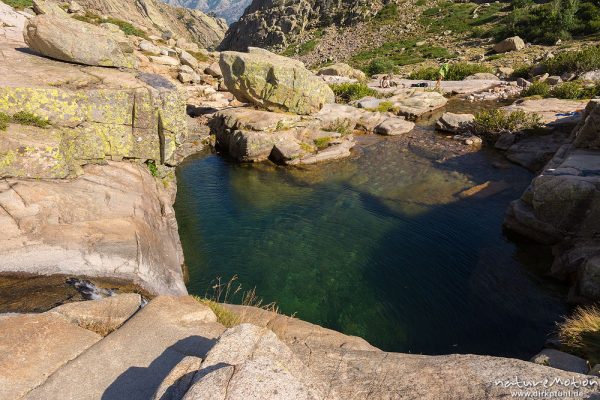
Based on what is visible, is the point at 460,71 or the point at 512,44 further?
the point at 512,44

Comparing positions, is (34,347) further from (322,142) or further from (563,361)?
(322,142)

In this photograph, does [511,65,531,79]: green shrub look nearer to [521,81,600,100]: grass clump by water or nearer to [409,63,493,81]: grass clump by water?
[409,63,493,81]: grass clump by water

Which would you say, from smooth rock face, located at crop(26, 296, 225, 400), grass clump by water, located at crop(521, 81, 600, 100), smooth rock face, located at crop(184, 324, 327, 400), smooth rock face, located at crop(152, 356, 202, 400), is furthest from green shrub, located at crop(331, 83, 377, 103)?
smooth rock face, located at crop(152, 356, 202, 400)

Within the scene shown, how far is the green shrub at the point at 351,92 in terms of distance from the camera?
42.0m

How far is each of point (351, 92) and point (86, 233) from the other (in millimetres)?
36898

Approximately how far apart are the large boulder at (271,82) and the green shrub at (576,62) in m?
33.6

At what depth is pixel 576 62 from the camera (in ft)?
140

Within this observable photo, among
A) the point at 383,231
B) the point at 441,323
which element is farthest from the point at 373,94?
the point at 441,323

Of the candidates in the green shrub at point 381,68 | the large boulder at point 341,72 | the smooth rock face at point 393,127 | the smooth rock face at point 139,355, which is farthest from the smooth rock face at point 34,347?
the green shrub at point 381,68

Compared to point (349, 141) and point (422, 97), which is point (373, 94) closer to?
point (422, 97)

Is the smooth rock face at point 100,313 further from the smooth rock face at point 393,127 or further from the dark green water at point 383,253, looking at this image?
the smooth rock face at point 393,127

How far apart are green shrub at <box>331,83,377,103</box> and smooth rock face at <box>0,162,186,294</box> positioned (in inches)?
1302

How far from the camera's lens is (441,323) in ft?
41.2

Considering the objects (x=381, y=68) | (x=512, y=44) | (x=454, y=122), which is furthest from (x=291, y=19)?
(x=454, y=122)
